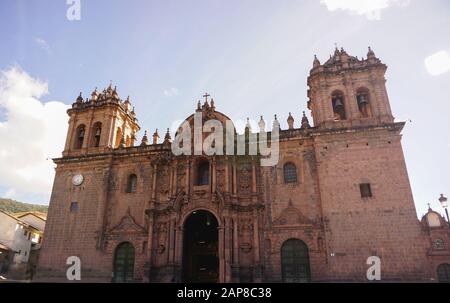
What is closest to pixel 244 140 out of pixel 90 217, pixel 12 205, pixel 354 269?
pixel 354 269

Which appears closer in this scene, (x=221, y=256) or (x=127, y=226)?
(x=221, y=256)

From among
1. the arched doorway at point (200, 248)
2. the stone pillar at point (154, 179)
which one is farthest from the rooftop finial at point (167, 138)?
the arched doorway at point (200, 248)

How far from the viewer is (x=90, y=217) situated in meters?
23.1

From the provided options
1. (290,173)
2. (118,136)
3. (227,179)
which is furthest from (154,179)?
(290,173)

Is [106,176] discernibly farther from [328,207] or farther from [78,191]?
[328,207]

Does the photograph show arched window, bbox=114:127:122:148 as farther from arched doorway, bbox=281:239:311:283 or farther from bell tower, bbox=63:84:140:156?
arched doorway, bbox=281:239:311:283

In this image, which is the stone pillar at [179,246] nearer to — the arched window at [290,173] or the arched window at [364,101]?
the arched window at [290,173]

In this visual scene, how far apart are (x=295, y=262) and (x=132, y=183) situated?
12.7 meters

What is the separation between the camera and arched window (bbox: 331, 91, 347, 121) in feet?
75.6

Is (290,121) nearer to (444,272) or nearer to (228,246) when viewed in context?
(228,246)

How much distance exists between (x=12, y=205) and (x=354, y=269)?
2825 inches

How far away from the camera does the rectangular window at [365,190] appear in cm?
1933

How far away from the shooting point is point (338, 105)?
23.0 metres

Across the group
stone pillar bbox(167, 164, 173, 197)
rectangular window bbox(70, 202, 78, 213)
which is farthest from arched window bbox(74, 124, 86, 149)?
stone pillar bbox(167, 164, 173, 197)
